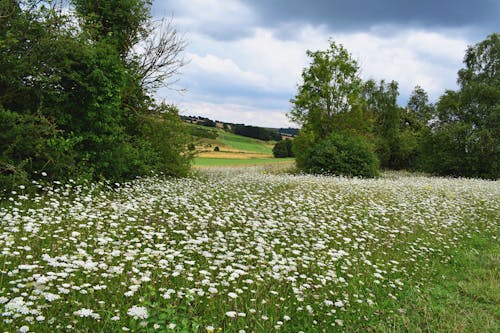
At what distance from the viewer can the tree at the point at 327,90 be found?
28156 mm

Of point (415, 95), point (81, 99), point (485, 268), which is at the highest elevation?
point (415, 95)

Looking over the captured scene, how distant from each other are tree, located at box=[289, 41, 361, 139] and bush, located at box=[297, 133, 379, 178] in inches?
122

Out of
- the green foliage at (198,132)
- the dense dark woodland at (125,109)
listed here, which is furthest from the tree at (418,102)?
the green foliage at (198,132)

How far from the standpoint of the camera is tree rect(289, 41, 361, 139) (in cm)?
2816

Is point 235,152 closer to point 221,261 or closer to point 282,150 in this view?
point 282,150

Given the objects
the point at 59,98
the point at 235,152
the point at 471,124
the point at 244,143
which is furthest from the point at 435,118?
the point at 59,98

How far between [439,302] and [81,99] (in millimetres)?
11164

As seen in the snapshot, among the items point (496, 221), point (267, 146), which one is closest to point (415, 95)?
point (267, 146)

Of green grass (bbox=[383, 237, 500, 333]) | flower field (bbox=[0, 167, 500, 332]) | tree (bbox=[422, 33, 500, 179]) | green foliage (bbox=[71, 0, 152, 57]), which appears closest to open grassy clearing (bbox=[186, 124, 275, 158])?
green foliage (bbox=[71, 0, 152, 57])

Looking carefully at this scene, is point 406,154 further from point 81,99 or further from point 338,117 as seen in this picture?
point 81,99

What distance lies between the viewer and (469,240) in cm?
829

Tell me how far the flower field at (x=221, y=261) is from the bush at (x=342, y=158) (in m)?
12.3

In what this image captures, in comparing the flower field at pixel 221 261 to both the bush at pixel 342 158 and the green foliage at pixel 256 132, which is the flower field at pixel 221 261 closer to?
the bush at pixel 342 158

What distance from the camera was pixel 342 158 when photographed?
2403cm
